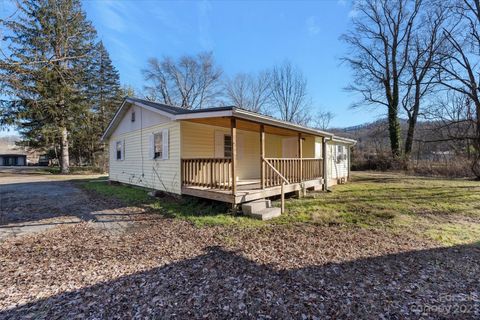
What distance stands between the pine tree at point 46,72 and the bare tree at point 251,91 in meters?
17.0

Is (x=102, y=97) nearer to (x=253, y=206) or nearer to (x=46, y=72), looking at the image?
(x=46, y=72)

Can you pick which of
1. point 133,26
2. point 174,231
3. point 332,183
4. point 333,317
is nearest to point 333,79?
point 332,183

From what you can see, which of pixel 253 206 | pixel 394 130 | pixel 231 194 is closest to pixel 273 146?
→ pixel 253 206

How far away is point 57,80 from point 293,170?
1531 centimetres

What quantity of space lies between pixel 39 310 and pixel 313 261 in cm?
380

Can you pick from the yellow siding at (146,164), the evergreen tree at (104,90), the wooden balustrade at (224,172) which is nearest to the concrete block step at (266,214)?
the wooden balustrade at (224,172)

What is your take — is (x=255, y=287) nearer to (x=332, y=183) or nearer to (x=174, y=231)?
(x=174, y=231)

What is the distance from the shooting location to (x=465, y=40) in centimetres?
1486

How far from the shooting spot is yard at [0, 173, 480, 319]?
283 centimetres

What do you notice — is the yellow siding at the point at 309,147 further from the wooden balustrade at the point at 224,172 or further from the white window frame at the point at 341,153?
the white window frame at the point at 341,153

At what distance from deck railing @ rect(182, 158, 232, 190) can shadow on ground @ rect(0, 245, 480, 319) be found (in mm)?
3536

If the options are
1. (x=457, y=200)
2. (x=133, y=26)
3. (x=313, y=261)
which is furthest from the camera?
(x=133, y=26)

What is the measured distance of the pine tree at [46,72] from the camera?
617 cm

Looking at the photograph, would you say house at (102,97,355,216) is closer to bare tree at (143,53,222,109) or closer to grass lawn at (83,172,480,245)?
grass lawn at (83,172,480,245)
